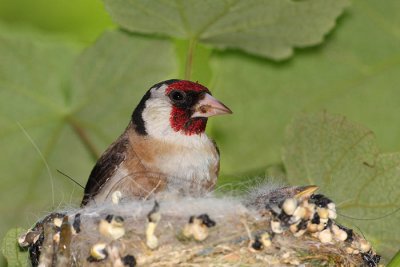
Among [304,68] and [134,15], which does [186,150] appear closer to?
[134,15]

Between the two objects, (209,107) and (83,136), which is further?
(83,136)

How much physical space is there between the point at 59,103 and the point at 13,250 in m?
1.03

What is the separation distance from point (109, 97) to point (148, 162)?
690mm

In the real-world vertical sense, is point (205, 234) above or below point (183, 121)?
below

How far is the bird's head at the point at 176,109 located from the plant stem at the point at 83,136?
365 mm

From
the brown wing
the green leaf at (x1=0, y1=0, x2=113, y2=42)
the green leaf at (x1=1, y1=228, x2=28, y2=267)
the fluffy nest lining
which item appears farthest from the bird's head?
the green leaf at (x1=0, y1=0, x2=113, y2=42)

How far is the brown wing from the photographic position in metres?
4.61

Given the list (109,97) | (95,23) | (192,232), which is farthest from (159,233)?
(95,23)

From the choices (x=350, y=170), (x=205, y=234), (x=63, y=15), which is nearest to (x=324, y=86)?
(x=350, y=170)

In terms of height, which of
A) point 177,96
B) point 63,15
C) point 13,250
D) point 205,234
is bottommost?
point 13,250

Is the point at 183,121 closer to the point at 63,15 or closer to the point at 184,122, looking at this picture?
the point at 184,122

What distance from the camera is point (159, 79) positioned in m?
5.13

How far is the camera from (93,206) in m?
4.11

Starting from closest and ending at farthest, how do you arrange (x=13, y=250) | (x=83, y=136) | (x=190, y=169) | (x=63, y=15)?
(x=13, y=250) → (x=190, y=169) → (x=83, y=136) → (x=63, y=15)
